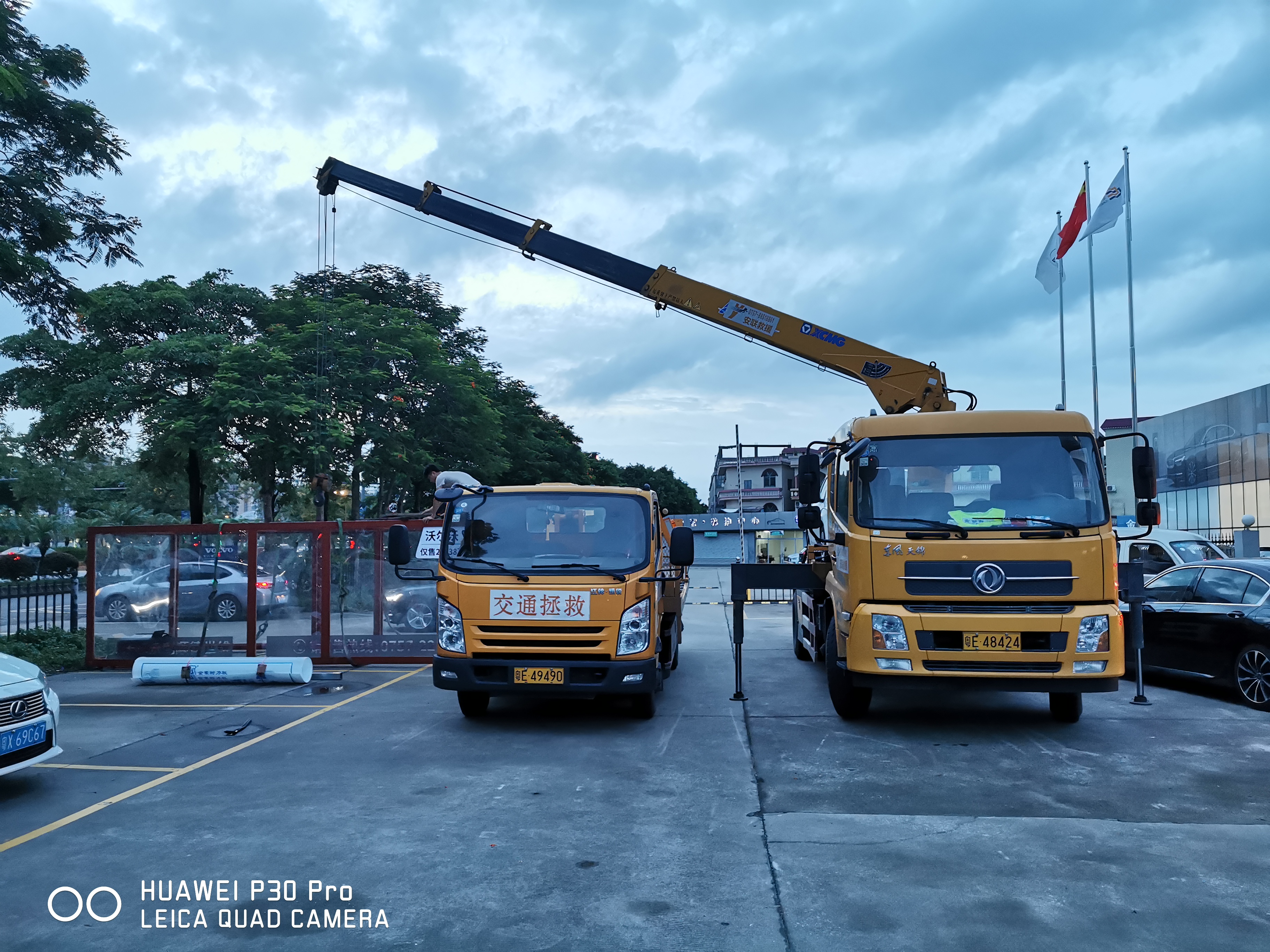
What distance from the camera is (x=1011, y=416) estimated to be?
26.0ft

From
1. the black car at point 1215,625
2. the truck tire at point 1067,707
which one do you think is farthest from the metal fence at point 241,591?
the black car at point 1215,625

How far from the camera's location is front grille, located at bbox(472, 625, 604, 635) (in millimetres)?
7793

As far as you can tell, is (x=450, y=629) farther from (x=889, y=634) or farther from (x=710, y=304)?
(x=710, y=304)

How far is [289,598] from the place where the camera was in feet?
41.4

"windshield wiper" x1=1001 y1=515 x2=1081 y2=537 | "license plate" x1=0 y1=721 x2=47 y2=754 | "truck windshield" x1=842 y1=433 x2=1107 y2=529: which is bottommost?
"license plate" x1=0 y1=721 x2=47 y2=754

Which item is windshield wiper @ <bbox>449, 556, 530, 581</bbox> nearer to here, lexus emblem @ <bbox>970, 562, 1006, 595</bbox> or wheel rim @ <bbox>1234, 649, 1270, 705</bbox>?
lexus emblem @ <bbox>970, 562, 1006, 595</bbox>

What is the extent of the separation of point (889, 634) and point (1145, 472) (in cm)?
257

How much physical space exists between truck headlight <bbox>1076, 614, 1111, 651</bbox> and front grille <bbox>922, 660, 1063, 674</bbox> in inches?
9.3

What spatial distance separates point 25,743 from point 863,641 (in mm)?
6058

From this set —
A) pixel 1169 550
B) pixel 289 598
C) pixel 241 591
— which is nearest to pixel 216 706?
pixel 289 598

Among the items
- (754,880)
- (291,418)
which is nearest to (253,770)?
(754,880)

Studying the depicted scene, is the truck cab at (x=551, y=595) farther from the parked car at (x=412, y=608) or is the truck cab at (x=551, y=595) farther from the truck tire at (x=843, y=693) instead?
the parked car at (x=412, y=608)

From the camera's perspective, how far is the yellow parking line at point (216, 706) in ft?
31.2

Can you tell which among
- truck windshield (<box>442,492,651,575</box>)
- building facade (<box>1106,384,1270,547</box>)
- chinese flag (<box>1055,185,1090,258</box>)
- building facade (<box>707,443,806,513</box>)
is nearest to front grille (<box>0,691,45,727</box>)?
truck windshield (<box>442,492,651,575</box>)
